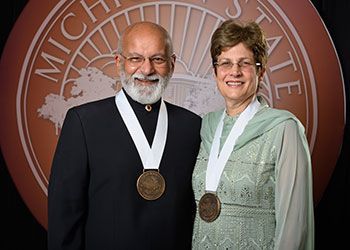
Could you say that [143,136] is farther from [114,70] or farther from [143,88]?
[114,70]

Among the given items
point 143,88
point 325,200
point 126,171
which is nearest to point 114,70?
point 143,88

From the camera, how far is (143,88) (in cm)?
266

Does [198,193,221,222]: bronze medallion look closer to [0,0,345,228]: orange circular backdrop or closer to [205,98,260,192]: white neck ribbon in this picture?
[205,98,260,192]: white neck ribbon

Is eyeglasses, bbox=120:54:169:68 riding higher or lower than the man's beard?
higher

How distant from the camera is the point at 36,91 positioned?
141 inches

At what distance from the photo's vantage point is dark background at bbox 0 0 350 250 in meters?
3.53

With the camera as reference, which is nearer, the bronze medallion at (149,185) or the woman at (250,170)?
the woman at (250,170)

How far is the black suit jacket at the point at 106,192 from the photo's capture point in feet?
8.55

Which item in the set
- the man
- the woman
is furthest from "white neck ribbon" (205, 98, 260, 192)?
the man

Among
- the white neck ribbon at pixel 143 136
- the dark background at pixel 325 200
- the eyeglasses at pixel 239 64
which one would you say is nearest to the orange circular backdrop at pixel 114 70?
the dark background at pixel 325 200

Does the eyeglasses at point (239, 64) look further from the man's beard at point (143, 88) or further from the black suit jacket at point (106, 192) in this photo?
the black suit jacket at point (106, 192)

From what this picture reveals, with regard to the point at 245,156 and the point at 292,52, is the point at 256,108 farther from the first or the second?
the point at 292,52

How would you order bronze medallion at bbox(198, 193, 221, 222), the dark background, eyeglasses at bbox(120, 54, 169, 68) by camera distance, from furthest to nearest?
1. the dark background
2. eyeglasses at bbox(120, 54, 169, 68)
3. bronze medallion at bbox(198, 193, 221, 222)

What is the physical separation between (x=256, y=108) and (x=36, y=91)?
153 centimetres
